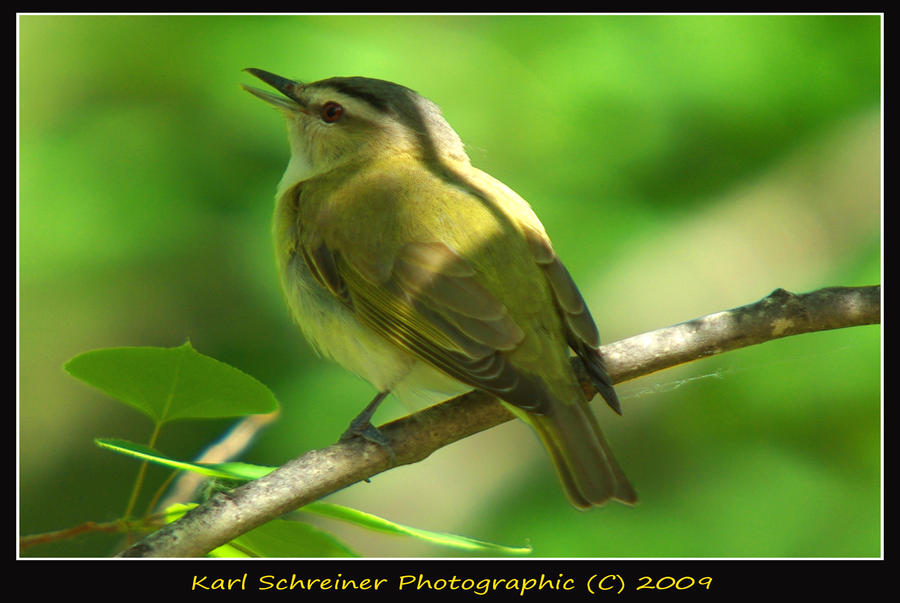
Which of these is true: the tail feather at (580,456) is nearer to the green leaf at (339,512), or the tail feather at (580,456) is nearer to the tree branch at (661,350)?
the tree branch at (661,350)

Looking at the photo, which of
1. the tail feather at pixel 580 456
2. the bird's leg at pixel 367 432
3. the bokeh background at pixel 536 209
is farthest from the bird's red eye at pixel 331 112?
the tail feather at pixel 580 456

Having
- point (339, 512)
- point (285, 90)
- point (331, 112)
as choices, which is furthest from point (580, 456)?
point (285, 90)

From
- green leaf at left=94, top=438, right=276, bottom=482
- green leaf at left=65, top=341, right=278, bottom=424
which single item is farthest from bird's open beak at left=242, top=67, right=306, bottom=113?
green leaf at left=94, top=438, right=276, bottom=482

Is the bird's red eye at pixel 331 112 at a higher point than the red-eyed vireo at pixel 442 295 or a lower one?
higher

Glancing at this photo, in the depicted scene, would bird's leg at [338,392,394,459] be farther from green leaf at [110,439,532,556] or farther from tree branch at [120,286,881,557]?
green leaf at [110,439,532,556]

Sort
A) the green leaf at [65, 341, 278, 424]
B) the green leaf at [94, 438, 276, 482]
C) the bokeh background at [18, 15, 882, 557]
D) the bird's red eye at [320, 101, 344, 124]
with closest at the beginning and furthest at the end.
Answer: the green leaf at [94, 438, 276, 482], the green leaf at [65, 341, 278, 424], the bird's red eye at [320, 101, 344, 124], the bokeh background at [18, 15, 882, 557]

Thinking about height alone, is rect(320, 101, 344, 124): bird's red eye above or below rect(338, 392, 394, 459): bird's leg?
above
